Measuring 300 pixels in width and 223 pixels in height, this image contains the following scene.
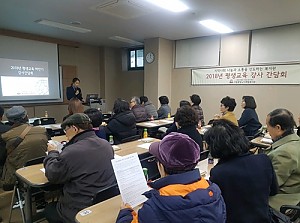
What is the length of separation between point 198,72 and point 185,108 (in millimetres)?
4626

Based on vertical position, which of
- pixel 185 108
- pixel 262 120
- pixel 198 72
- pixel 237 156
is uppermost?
pixel 198 72

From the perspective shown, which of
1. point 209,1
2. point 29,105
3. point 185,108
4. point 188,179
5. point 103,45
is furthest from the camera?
point 103,45

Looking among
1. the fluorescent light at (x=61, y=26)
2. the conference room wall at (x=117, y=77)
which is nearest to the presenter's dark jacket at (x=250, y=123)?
the fluorescent light at (x=61, y=26)

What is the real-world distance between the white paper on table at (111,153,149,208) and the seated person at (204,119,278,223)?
0.44m

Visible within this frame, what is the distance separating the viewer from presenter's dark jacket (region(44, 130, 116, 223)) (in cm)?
164

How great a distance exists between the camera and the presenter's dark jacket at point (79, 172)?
5.37 feet

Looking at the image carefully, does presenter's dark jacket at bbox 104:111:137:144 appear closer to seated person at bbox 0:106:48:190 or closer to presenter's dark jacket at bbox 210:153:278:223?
seated person at bbox 0:106:48:190

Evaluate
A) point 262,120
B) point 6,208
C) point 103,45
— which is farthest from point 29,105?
point 262,120

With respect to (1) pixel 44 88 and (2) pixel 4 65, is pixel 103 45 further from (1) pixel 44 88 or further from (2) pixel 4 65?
(2) pixel 4 65

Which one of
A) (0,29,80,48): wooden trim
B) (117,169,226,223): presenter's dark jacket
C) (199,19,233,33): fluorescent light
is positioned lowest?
(117,169,226,223): presenter's dark jacket

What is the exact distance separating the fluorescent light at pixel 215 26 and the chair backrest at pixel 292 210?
177 inches

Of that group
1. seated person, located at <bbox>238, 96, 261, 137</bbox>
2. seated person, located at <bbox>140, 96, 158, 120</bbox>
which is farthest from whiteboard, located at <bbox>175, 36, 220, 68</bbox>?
seated person, located at <bbox>238, 96, 261, 137</bbox>

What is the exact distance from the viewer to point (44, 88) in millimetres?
7051

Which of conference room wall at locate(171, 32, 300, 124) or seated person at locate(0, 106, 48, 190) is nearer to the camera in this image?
seated person at locate(0, 106, 48, 190)
